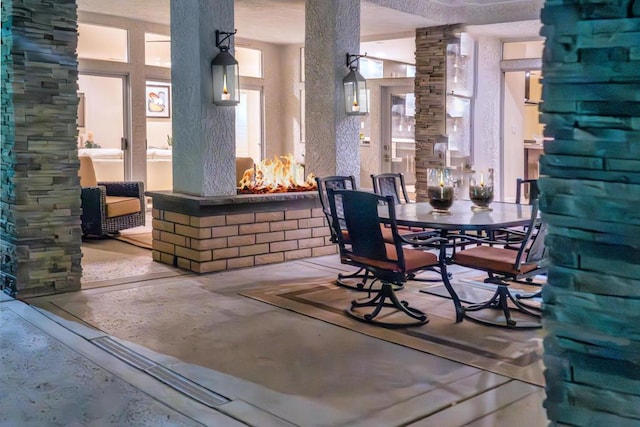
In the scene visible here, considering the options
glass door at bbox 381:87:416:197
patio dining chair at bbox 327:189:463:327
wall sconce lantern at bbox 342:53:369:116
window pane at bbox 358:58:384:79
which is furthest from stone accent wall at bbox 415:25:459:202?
patio dining chair at bbox 327:189:463:327

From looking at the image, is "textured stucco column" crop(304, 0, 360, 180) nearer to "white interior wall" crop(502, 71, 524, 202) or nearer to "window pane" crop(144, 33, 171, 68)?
"window pane" crop(144, 33, 171, 68)

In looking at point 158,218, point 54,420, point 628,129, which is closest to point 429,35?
point 158,218

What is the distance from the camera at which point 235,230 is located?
17.5ft

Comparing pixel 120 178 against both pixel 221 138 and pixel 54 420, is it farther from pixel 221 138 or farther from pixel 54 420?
pixel 54 420

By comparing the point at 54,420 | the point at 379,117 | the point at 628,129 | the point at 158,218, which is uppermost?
the point at 379,117

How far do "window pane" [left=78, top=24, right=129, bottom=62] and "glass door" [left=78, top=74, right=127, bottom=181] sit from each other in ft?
1.01

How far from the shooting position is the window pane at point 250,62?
9891 millimetres

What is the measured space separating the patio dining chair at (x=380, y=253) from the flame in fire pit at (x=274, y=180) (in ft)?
6.12

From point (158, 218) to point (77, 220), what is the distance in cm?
112

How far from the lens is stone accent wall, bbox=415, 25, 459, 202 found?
8039 millimetres

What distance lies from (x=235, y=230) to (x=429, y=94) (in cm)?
391

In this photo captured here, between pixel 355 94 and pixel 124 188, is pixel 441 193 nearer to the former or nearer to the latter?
pixel 355 94

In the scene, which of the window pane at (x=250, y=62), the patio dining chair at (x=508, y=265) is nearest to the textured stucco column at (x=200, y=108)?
the patio dining chair at (x=508, y=265)

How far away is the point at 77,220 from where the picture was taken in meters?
4.49
